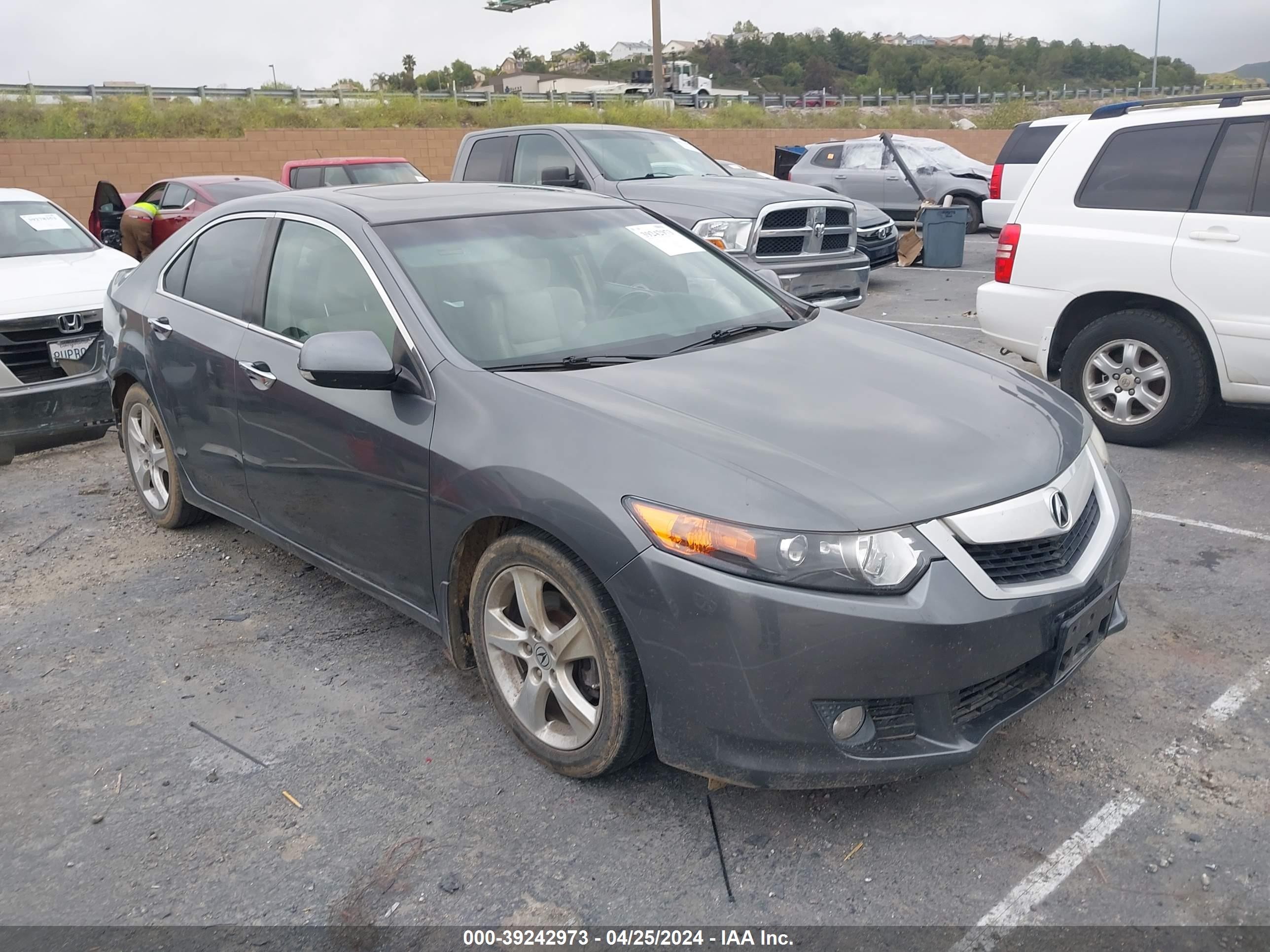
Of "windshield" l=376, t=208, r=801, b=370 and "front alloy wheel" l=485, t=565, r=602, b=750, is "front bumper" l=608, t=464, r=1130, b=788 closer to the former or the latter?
A: "front alloy wheel" l=485, t=565, r=602, b=750

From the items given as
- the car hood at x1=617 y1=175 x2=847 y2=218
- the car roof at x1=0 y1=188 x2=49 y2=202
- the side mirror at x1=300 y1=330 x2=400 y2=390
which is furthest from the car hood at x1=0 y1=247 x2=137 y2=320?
the car hood at x1=617 y1=175 x2=847 y2=218

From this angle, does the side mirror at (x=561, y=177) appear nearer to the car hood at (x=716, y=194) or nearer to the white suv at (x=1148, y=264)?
the car hood at (x=716, y=194)

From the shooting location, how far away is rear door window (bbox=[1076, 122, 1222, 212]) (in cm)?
571

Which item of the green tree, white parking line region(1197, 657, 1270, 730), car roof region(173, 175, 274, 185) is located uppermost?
the green tree

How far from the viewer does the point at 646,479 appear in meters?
2.72

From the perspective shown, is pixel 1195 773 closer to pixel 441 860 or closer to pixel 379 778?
pixel 441 860

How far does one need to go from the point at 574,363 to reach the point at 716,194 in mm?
6244

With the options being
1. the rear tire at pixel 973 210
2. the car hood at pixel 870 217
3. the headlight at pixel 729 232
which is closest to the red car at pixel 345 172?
the car hood at pixel 870 217

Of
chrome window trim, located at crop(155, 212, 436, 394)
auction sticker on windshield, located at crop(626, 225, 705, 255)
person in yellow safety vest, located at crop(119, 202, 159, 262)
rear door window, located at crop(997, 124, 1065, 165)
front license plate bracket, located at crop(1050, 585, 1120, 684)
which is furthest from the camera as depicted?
rear door window, located at crop(997, 124, 1065, 165)

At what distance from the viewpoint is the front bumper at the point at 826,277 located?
8.78m

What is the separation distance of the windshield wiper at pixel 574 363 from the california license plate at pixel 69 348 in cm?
455

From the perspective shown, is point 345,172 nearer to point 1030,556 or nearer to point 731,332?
point 731,332

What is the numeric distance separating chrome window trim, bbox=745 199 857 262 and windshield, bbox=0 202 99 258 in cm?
529

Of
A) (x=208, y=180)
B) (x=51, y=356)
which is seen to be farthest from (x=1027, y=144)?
(x=51, y=356)
